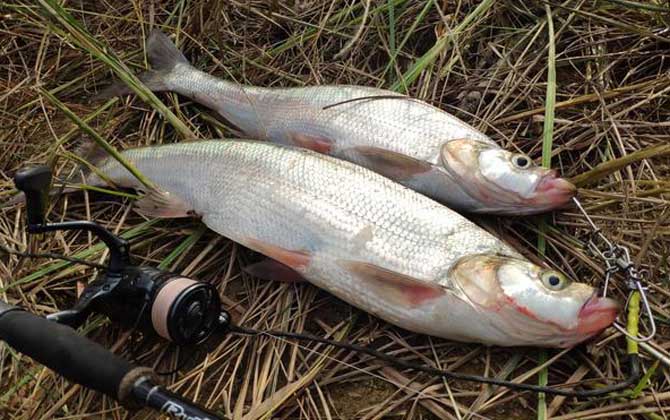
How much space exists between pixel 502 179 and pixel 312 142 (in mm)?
985

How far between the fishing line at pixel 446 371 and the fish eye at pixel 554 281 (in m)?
0.33

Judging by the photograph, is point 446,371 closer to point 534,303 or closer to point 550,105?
point 534,303

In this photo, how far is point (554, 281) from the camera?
2158 millimetres

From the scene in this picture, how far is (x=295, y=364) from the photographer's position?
249cm

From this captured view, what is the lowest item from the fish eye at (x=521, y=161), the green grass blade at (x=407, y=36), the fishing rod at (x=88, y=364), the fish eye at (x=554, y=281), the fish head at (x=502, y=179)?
the fishing rod at (x=88, y=364)

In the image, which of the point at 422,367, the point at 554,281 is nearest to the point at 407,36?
the point at 554,281

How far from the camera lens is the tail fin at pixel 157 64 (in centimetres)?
352

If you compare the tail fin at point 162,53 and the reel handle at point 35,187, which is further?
the tail fin at point 162,53

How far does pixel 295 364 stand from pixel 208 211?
82 cm

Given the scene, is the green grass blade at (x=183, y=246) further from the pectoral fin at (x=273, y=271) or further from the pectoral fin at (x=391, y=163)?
the pectoral fin at (x=391, y=163)

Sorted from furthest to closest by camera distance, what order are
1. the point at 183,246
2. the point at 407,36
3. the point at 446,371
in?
the point at 407,36, the point at 183,246, the point at 446,371

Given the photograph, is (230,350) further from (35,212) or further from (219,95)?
(219,95)

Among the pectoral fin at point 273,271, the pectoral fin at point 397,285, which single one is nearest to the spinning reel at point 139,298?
the pectoral fin at point 273,271

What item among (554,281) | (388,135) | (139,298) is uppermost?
(388,135)
